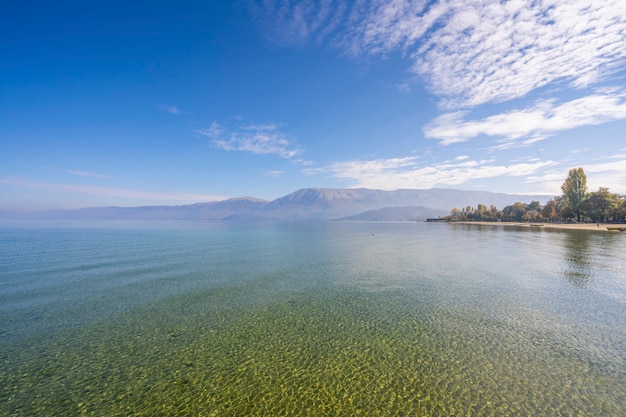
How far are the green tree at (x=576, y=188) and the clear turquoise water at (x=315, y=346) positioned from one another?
469 feet

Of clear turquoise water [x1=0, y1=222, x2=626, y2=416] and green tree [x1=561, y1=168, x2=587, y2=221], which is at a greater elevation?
green tree [x1=561, y1=168, x2=587, y2=221]

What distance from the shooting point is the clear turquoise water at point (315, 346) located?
10.2 metres

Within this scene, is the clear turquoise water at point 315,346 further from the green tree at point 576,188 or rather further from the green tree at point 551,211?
the green tree at point 551,211

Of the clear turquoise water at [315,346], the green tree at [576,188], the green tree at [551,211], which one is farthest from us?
the green tree at [551,211]

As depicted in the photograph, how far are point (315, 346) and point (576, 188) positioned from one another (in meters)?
178

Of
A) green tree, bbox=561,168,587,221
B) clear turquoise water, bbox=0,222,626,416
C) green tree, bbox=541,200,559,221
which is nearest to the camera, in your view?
clear turquoise water, bbox=0,222,626,416

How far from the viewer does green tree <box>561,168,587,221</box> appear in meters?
131

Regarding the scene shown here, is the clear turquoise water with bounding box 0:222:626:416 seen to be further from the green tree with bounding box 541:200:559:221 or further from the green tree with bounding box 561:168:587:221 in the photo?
the green tree with bounding box 541:200:559:221

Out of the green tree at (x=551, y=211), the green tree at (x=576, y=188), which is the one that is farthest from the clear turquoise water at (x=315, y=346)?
the green tree at (x=551, y=211)

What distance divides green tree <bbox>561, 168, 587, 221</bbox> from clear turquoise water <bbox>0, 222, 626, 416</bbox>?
143062 millimetres

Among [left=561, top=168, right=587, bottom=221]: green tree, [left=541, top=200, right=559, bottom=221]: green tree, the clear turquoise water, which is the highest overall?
[left=561, top=168, right=587, bottom=221]: green tree

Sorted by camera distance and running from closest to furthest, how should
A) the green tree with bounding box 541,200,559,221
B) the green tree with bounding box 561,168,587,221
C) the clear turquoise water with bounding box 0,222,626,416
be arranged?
the clear turquoise water with bounding box 0,222,626,416
the green tree with bounding box 561,168,587,221
the green tree with bounding box 541,200,559,221

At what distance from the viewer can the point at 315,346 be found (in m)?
14.8

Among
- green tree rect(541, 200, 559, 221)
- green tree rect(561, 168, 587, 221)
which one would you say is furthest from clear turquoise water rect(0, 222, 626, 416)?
green tree rect(541, 200, 559, 221)
